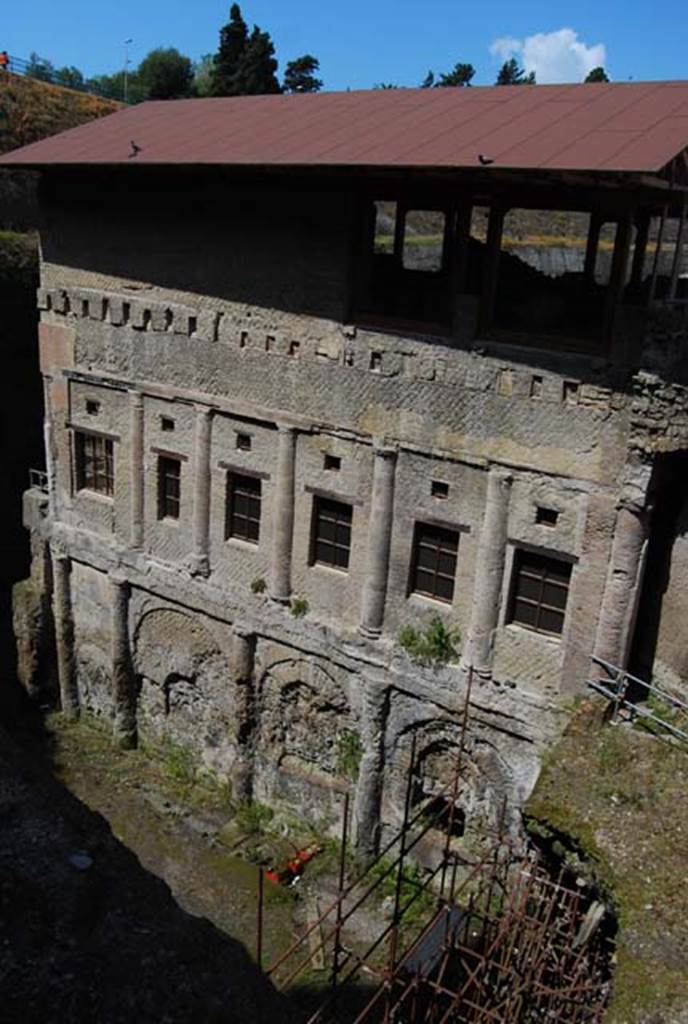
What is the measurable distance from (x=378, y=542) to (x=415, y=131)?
585 cm

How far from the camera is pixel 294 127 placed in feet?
47.7

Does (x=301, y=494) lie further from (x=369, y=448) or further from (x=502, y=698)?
(x=502, y=698)

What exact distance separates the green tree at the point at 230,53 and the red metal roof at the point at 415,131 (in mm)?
34191

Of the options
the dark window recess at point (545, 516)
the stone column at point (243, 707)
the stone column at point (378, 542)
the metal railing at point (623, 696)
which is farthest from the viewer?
the stone column at point (243, 707)

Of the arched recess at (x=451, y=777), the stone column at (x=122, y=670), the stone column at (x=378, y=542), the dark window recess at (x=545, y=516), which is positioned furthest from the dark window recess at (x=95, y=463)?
the dark window recess at (x=545, y=516)

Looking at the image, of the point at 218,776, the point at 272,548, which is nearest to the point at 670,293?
the point at 272,548

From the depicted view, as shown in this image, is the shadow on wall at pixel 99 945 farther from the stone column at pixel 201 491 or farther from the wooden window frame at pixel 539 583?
the stone column at pixel 201 491

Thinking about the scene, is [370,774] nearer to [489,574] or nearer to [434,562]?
[434,562]

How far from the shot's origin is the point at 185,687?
17812mm

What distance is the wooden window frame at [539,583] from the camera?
42.7 ft

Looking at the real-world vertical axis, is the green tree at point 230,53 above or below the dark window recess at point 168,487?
above

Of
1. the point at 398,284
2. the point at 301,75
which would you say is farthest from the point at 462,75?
the point at 398,284

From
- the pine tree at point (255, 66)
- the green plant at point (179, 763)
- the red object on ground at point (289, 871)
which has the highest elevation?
the pine tree at point (255, 66)

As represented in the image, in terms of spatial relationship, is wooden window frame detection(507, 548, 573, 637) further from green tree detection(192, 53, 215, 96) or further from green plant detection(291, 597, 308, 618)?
green tree detection(192, 53, 215, 96)
